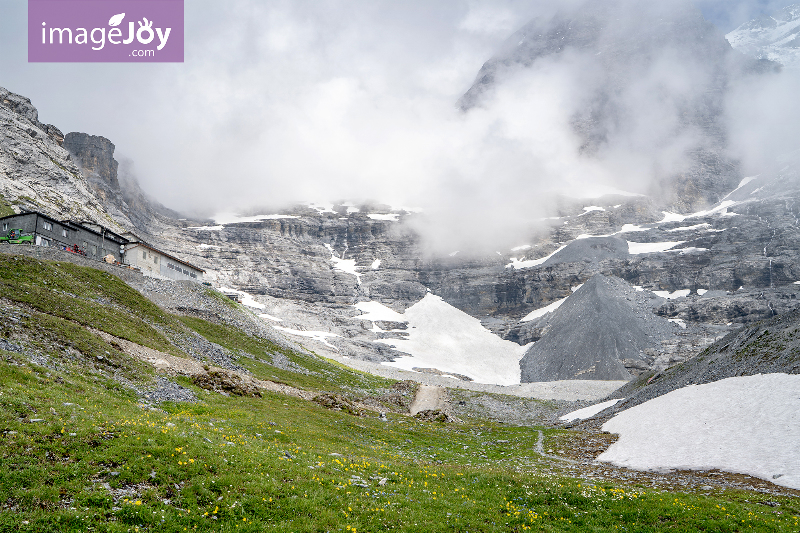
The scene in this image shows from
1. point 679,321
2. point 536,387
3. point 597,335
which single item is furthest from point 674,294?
point 536,387

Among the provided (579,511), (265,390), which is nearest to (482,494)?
(579,511)

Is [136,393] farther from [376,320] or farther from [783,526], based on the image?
[376,320]

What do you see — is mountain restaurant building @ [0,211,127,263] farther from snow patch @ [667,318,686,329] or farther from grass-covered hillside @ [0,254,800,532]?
snow patch @ [667,318,686,329]

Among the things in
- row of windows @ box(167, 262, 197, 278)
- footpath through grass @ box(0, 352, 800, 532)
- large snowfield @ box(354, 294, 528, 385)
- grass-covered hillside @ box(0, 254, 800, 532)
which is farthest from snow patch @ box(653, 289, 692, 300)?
footpath through grass @ box(0, 352, 800, 532)

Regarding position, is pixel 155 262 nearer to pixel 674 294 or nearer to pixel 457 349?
pixel 457 349

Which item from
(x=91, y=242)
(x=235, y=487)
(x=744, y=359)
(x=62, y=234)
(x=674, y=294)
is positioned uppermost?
(x=62, y=234)

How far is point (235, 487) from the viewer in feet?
44.3

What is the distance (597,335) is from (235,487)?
136282 mm

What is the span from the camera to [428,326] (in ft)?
625

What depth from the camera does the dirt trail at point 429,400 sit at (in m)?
66.1

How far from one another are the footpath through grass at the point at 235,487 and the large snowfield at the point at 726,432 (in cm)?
740

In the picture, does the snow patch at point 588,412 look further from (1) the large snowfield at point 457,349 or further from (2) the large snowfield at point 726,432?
(1) the large snowfield at point 457,349

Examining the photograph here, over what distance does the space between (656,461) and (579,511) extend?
52.4 feet

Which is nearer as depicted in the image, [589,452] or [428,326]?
[589,452]
